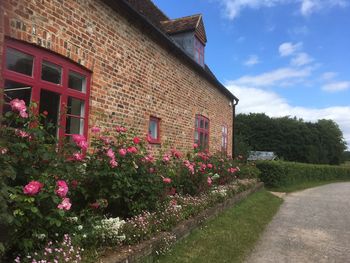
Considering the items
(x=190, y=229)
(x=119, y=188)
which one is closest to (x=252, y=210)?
(x=190, y=229)

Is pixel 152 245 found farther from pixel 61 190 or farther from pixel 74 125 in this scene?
pixel 74 125

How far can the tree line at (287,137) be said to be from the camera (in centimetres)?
5241

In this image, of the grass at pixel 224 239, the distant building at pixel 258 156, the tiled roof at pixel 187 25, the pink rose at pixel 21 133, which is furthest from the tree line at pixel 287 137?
the pink rose at pixel 21 133

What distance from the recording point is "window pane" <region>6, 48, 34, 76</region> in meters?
5.08

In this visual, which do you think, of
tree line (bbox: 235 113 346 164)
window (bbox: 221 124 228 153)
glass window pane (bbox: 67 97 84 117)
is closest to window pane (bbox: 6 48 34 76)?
glass window pane (bbox: 67 97 84 117)

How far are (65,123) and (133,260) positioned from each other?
124 inches

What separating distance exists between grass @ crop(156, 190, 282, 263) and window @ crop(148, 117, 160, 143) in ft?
9.41

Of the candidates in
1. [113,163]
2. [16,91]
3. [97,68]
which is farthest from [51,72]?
[113,163]

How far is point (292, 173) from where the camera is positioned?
21.5 metres

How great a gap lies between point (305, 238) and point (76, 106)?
5.27 meters

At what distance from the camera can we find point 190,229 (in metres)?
5.96

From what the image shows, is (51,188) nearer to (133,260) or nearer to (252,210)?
(133,260)

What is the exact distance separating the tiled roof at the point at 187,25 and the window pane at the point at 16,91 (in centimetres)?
886

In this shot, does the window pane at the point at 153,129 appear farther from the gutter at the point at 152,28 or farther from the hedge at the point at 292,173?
the hedge at the point at 292,173
